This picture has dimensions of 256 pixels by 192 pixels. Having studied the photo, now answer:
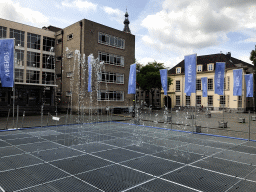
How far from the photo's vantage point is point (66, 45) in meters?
36.2

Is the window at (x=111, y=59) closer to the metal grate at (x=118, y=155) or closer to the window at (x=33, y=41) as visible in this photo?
the window at (x=33, y=41)

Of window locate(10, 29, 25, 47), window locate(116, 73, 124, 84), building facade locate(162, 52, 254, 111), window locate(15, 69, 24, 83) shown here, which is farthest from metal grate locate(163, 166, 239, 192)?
building facade locate(162, 52, 254, 111)

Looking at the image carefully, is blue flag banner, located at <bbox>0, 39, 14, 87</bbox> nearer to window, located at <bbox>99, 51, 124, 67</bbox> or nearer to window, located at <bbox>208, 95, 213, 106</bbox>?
window, located at <bbox>99, 51, 124, 67</bbox>

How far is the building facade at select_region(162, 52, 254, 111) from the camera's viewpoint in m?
48.1

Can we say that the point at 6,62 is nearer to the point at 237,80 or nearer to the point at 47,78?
the point at 47,78

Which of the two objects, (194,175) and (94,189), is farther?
(194,175)

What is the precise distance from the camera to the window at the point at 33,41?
117 ft

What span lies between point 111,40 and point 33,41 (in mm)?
14340

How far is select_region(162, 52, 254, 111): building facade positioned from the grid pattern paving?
35013mm

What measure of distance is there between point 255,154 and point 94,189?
785 cm

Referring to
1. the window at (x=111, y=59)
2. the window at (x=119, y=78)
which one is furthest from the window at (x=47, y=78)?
the window at (x=119, y=78)

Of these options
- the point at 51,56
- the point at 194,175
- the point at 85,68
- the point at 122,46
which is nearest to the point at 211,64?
the point at 122,46

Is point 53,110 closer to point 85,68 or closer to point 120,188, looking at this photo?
point 85,68

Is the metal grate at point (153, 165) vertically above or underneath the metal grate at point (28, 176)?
underneath
